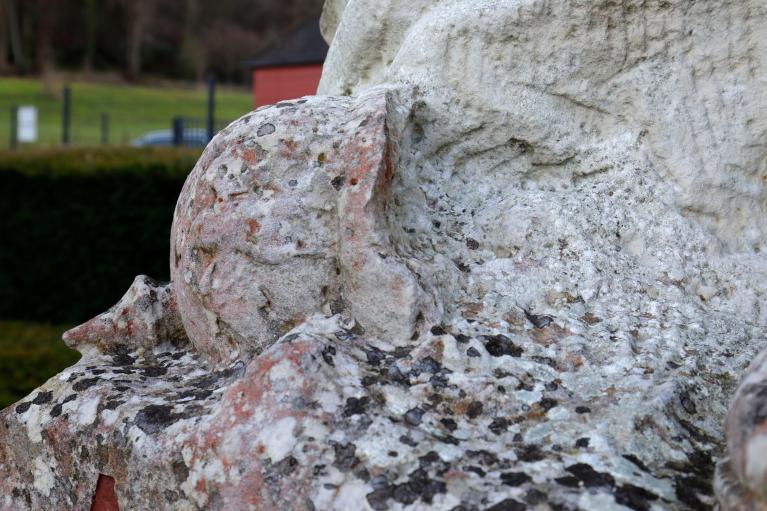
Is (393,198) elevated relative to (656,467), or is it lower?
elevated

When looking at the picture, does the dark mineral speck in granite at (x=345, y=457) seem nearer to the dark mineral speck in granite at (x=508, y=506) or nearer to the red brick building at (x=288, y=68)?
the dark mineral speck in granite at (x=508, y=506)

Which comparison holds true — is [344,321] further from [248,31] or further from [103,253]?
[248,31]

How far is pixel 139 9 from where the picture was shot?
35750 millimetres

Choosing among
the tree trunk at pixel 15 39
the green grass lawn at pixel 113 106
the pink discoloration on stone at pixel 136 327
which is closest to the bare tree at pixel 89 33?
the green grass lawn at pixel 113 106

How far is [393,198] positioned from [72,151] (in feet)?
19.4

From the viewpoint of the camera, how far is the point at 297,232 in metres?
1.82

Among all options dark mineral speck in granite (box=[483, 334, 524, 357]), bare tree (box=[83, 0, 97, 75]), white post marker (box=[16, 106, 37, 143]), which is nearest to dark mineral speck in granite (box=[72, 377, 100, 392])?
dark mineral speck in granite (box=[483, 334, 524, 357])

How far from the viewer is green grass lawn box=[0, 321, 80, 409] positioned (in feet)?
17.0

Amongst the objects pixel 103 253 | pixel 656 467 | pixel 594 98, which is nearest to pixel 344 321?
pixel 656 467

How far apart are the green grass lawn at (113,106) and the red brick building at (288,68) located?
9.98 m

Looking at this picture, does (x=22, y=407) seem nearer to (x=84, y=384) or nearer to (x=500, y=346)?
(x=84, y=384)

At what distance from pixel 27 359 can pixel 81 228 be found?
1.52m

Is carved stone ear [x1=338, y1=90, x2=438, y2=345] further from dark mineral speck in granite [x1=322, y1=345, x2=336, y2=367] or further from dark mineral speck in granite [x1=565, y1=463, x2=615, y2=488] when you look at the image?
dark mineral speck in granite [x1=565, y1=463, x2=615, y2=488]

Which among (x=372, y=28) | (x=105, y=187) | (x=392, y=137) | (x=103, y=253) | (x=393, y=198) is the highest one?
(x=372, y=28)
